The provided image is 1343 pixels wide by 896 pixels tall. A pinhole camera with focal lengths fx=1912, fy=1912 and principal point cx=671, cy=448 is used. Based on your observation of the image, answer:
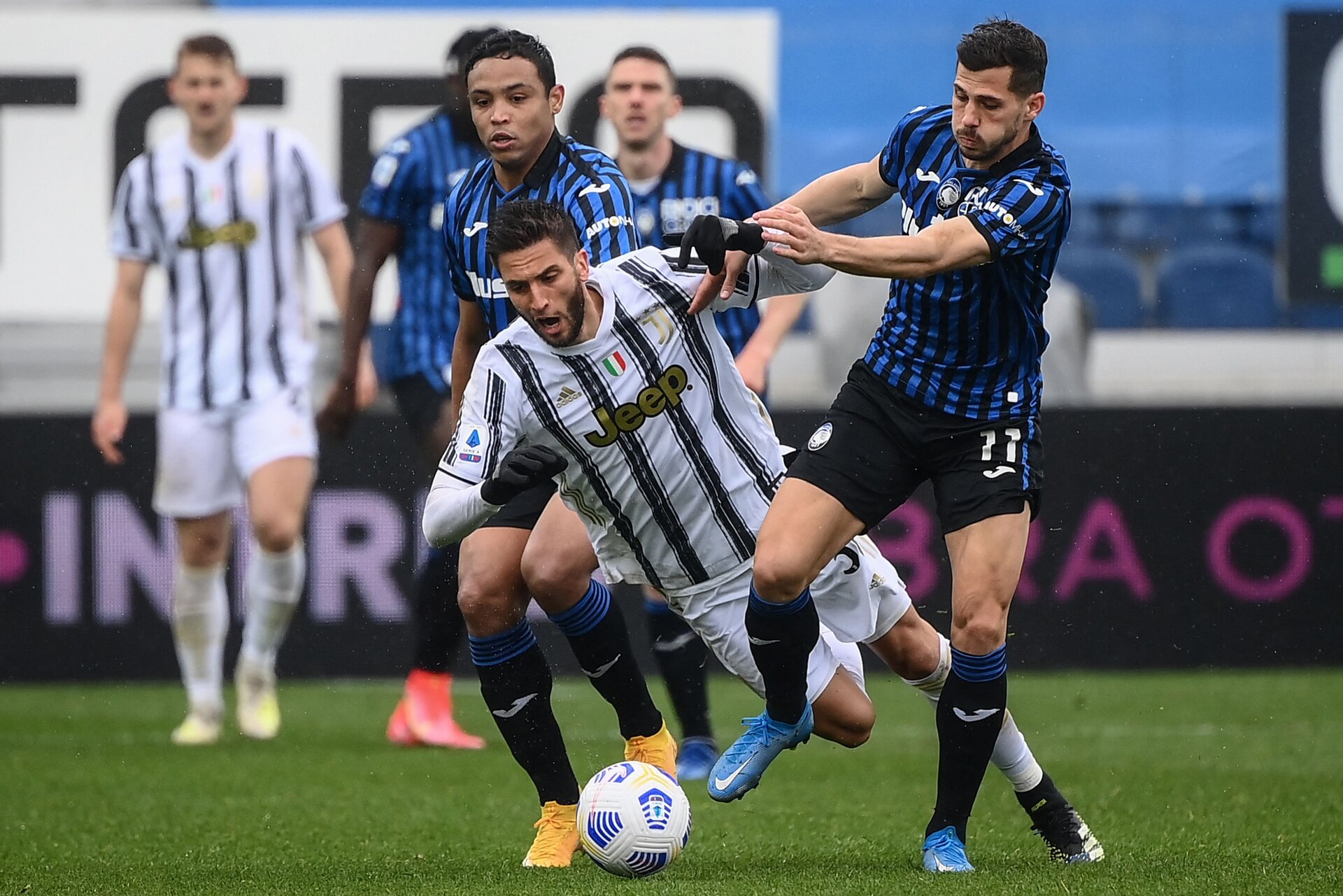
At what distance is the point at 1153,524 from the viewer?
371 inches

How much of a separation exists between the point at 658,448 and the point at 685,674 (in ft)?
6.21

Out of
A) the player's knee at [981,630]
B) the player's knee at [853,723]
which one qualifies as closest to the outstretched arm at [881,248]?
the player's knee at [981,630]

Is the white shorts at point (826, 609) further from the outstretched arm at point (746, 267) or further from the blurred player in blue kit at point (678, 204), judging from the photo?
the blurred player in blue kit at point (678, 204)

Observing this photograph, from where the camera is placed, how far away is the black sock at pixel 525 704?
465 centimetres

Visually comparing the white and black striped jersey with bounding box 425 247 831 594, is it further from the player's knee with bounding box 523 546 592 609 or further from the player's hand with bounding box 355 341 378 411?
the player's hand with bounding box 355 341 378 411

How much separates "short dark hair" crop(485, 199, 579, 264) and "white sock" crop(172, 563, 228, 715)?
12.3 ft

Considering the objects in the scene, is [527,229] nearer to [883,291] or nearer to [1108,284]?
[883,291]

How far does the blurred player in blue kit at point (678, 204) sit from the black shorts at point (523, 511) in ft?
4.31

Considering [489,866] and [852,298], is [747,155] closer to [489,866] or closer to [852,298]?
[852,298]

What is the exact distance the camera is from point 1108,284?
1003cm

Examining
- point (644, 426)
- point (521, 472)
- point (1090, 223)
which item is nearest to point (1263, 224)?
point (1090, 223)

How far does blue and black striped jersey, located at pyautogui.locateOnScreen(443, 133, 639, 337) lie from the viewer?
4.72 metres

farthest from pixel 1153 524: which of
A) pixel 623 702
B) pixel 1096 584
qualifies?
pixel 623 702

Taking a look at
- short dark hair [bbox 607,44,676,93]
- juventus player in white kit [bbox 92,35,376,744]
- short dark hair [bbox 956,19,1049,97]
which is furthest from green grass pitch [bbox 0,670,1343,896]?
short dark hair [bbox 607,44,676,93]
